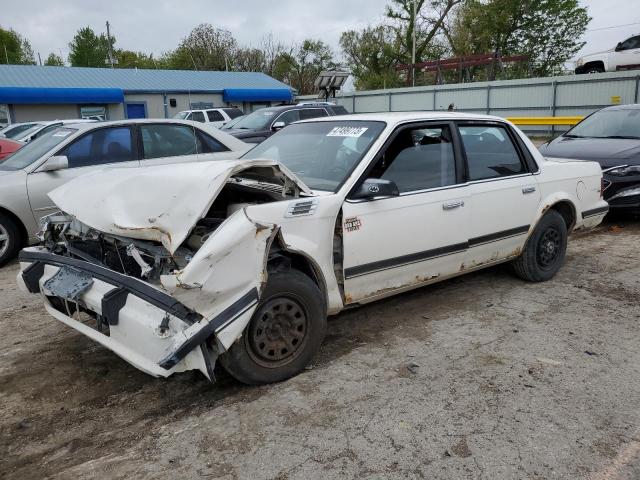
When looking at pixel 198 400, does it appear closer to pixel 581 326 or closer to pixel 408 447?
pixel 408 447

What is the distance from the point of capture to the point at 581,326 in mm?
4152

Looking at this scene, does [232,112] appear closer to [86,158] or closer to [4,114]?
[4,114]

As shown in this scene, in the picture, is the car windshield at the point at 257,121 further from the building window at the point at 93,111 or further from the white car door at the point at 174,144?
the building window at the point at 93,111

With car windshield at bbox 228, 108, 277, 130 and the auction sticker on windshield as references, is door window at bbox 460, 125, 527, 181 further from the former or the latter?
car windshield at bbox 228, 108, 277, 130

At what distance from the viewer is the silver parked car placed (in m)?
6.02

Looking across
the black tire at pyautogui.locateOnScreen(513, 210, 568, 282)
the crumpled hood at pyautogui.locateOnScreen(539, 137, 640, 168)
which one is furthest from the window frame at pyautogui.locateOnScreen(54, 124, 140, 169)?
the crumpled hood at pyautogui.locateOnScreen(539, 137, 640, 168)

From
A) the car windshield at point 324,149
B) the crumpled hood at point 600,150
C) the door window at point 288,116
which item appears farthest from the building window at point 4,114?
the car windshield at point 324,149

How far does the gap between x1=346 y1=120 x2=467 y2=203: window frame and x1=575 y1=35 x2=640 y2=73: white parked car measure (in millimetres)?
21318

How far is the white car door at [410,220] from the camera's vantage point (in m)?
→ 3.59

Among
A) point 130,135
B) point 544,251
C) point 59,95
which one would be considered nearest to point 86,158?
point 130,135

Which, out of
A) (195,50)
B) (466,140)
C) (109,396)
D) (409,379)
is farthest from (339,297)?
(195,50)

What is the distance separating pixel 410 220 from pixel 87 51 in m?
61.9

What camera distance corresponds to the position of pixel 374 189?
11.6ft

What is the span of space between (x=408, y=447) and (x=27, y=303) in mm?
3808
